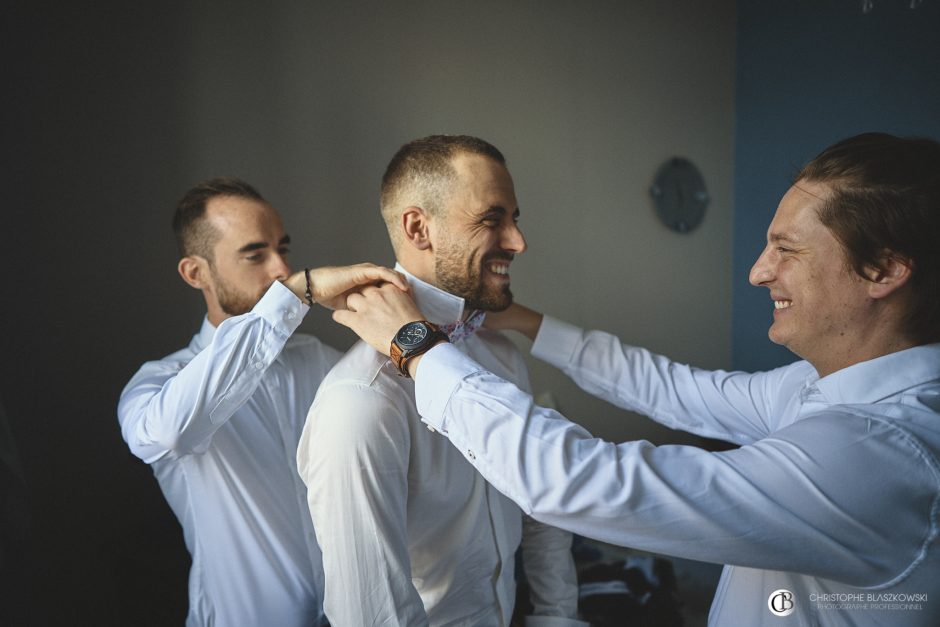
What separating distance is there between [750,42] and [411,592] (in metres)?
3.31

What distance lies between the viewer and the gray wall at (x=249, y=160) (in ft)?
6.78

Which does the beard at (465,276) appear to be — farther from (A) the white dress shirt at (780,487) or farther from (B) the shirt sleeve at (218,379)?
(A) the white dress shirt at (780,487)

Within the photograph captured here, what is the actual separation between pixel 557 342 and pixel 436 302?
0.54 metres

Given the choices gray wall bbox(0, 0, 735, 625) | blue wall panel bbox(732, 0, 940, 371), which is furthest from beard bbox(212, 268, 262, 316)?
blue wall panel bbox(732, 0, 940, 371)

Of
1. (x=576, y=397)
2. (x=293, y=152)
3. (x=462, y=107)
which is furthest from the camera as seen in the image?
(x=576, y=397)

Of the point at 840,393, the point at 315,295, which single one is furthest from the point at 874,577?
the point at 315,295

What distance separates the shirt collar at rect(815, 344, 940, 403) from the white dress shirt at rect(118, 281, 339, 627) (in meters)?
1.18

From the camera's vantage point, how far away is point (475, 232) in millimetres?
1550

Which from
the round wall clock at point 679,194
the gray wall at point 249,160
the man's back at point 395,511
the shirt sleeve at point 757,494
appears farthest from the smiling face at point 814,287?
the round wall clock at point 679,194

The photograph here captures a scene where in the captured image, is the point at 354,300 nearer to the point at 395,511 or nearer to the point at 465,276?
the point at 465,276

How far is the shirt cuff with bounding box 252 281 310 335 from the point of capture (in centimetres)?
152

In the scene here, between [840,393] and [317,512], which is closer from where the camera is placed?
[840,393]

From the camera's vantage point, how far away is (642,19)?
10.6 ft

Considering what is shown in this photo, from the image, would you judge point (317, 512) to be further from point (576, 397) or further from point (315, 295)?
point (576, 397)
